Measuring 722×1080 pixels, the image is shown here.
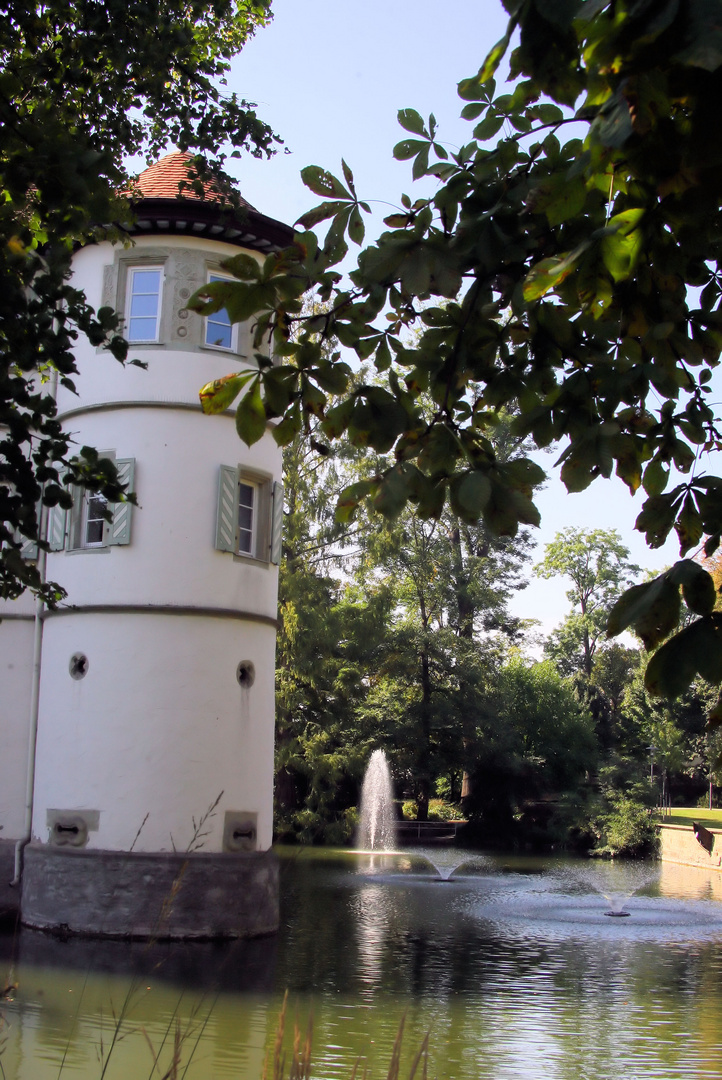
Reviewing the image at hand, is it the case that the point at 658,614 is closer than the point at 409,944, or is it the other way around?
the point at 658,614

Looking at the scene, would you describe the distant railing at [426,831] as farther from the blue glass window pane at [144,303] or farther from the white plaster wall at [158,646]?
the blue glass window pane at [144,303]

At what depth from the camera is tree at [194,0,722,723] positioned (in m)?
1.99

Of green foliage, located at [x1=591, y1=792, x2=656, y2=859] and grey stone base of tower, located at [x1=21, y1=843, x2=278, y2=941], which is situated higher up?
grey stone base of tower, located at [x1=21, y1=843, x2=278, y2=941]

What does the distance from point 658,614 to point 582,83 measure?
142 centimetres

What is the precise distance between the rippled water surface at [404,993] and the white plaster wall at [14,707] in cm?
191

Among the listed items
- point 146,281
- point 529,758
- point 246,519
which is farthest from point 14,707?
point 529,758

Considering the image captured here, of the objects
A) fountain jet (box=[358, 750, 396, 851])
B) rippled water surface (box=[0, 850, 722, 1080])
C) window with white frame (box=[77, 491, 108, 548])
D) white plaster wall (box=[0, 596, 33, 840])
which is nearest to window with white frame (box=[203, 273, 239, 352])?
window with white frame (box=[77, 491, 108, 548])

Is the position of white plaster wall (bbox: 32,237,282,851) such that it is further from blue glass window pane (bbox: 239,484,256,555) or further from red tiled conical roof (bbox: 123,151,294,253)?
blue glass window pane (bbox: 239,484,256,555)

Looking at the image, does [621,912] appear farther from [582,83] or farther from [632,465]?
[582,83]

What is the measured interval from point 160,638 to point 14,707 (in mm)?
2890

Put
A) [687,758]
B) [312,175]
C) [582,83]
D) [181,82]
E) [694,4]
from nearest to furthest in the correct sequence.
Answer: [694,4]
[582,83]
[312,175]
[181,82]
[687,758]

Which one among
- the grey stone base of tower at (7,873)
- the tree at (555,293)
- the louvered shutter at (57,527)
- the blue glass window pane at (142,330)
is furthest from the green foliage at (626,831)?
the tree at (555,293)

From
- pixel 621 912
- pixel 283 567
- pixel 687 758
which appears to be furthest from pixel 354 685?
pixel 687 758

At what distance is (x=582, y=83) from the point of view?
107 inches
